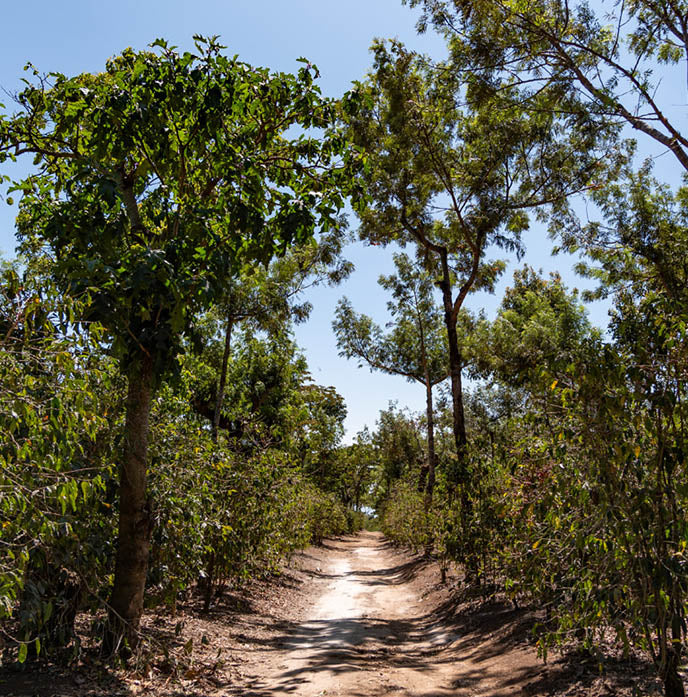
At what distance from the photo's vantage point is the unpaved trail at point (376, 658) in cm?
611

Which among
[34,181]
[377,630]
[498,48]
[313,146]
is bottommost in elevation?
[377,630]

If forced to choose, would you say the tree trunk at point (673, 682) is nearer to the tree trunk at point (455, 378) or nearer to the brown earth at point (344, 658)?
the brown earth at point (344, 658)

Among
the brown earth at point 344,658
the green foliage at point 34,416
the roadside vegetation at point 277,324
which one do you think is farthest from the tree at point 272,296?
the green foliage at point 34,416

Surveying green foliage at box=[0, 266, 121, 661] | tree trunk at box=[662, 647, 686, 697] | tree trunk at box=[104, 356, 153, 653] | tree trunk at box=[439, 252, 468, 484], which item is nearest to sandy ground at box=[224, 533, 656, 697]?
tree trunk at box=[662, 647, 686, 697]

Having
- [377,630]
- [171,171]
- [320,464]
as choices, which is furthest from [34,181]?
[320,464]

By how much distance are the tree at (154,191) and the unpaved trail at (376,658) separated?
2057mm

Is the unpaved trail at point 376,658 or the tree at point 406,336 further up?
the tree at point 406,336

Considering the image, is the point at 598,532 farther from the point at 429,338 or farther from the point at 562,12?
the point at 429,338

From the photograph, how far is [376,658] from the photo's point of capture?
296 inches

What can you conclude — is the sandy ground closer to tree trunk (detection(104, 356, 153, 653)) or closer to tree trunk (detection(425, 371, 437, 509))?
tree trunk (detection(104, 356, 153, 653))

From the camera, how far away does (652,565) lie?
3.58m

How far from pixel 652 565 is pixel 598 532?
0.48 m

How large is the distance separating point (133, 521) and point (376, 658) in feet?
12.5

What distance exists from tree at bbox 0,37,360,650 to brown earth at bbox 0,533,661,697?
78 centimetres
